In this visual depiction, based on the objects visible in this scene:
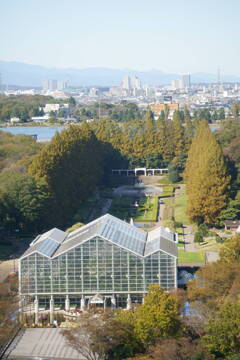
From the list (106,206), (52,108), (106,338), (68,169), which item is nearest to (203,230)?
(68,169)

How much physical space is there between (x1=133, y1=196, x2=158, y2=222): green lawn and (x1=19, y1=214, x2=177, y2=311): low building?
1538 cm

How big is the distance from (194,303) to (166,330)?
2515 millimetres

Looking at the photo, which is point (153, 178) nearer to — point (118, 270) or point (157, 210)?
point (157, 210)

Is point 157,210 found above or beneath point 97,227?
beneath

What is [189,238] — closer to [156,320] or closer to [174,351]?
[156,320]

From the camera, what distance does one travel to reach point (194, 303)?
70.1 ft

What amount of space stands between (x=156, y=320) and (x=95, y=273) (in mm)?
6066

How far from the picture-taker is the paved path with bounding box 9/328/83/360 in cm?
2117

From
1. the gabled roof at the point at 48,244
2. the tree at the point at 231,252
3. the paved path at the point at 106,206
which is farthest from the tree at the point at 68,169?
the tree at the point at 231,252

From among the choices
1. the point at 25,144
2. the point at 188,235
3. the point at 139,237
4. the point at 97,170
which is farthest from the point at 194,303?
the point at 25,144

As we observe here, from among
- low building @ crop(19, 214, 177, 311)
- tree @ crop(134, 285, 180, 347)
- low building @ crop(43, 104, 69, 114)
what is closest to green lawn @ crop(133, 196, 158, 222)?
low building @ crop(19, 214, 177, 311)

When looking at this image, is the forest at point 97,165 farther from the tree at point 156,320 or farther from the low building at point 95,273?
the tree at point 156,320

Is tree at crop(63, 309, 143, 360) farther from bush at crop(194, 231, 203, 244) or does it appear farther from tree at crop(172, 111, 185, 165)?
tree at crop(172, 111, 185, 165)

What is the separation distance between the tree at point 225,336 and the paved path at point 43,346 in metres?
4.52
